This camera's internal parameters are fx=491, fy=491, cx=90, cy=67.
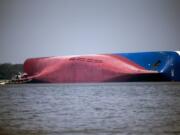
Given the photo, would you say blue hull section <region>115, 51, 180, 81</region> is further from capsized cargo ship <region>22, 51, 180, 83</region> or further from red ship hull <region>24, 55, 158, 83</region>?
red ship hull <region>24, 55, 158, 83</region>

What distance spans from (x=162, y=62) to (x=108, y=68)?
5322 mm

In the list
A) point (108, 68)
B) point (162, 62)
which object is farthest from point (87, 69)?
point (162, 62)

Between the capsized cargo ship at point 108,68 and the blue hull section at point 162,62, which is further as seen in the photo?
the capsized cargo ship at point 108,68

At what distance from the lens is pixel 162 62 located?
40938mm

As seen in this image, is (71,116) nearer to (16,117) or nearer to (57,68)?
(16,117)

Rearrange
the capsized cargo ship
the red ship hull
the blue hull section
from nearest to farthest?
the blue hull section → the capsized cargo ship → the red ship hull

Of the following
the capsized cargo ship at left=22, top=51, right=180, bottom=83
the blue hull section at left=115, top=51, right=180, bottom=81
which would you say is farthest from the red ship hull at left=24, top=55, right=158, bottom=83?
the blue hull section at left=115, top=51, right=180, bottom=81

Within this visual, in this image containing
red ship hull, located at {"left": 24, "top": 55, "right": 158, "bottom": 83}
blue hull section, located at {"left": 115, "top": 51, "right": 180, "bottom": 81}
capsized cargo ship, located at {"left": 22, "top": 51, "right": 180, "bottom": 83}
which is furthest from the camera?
red ship hull, located at {"left": 24, "top": 55, "right": 158, "bottom": 83}

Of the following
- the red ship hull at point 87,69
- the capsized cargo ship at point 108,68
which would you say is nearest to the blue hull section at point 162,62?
the capsized cargo ship at point 108,68

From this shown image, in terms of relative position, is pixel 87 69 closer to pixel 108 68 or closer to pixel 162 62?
pixel 108 68

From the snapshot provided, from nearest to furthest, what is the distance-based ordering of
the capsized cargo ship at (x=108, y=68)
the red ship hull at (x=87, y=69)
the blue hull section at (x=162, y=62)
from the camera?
the blue hull section at (x=162, y=62), the capsized cargo ship at (x=108, y=68), the red ship hull at (x=87, y=69)

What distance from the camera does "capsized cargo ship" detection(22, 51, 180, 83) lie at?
40.5 meters

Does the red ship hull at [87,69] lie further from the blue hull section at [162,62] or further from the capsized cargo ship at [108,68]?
the blue hull section at [162,62]

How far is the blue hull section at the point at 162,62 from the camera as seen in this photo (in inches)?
1581
